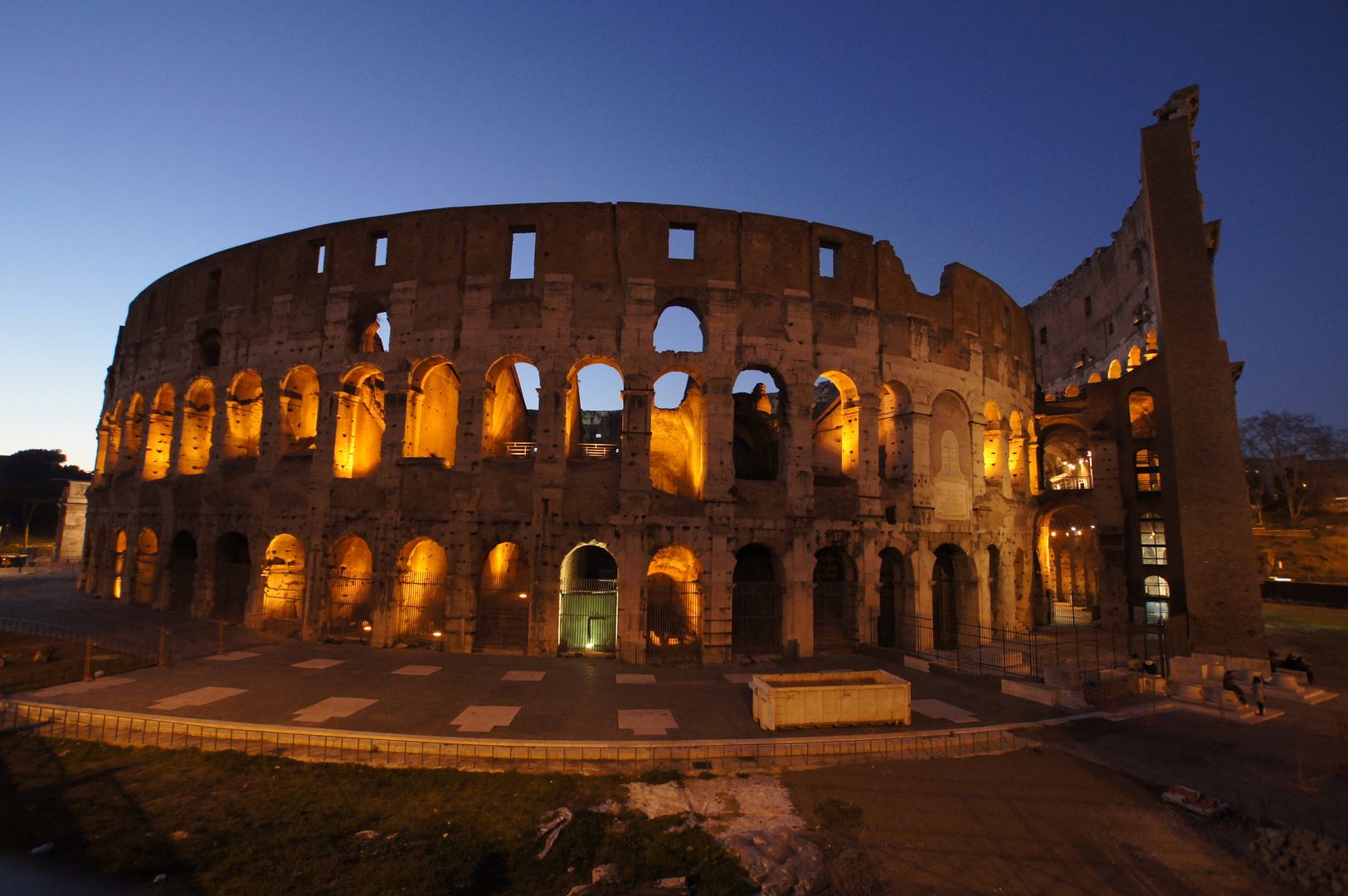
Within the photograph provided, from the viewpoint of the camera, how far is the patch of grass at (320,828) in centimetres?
636

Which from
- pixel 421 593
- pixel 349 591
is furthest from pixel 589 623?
pixel 349 591

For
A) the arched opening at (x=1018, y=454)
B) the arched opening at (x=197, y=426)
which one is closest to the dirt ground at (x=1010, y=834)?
the arched opening at (x=1018, y=454)

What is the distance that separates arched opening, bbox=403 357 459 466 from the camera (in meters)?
18.3

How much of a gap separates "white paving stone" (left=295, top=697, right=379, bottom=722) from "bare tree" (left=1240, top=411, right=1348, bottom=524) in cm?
5533

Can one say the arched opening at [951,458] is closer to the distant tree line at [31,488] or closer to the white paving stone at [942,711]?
the white paving stone at [942,711]

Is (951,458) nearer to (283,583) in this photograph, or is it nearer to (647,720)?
(647,720)

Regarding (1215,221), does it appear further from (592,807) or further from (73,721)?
(73,721)

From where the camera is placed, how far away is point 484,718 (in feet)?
36.5

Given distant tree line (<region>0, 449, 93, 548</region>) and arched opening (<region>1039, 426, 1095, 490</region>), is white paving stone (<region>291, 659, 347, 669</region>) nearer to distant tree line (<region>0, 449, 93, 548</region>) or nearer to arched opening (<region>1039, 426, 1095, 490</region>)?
arched opening (<region>1039, 426, 1095, 490</region>)

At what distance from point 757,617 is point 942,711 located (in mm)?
6064

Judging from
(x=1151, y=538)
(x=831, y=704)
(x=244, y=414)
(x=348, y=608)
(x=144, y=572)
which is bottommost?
(x=831, y=704)

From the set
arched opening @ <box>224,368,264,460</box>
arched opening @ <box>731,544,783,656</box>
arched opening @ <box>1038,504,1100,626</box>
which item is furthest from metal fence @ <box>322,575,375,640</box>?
arched opening @ <box>1038,504,1100,626</box>

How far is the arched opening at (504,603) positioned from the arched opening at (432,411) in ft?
13.7

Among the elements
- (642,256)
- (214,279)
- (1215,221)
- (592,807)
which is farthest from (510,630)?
(1215,221)
